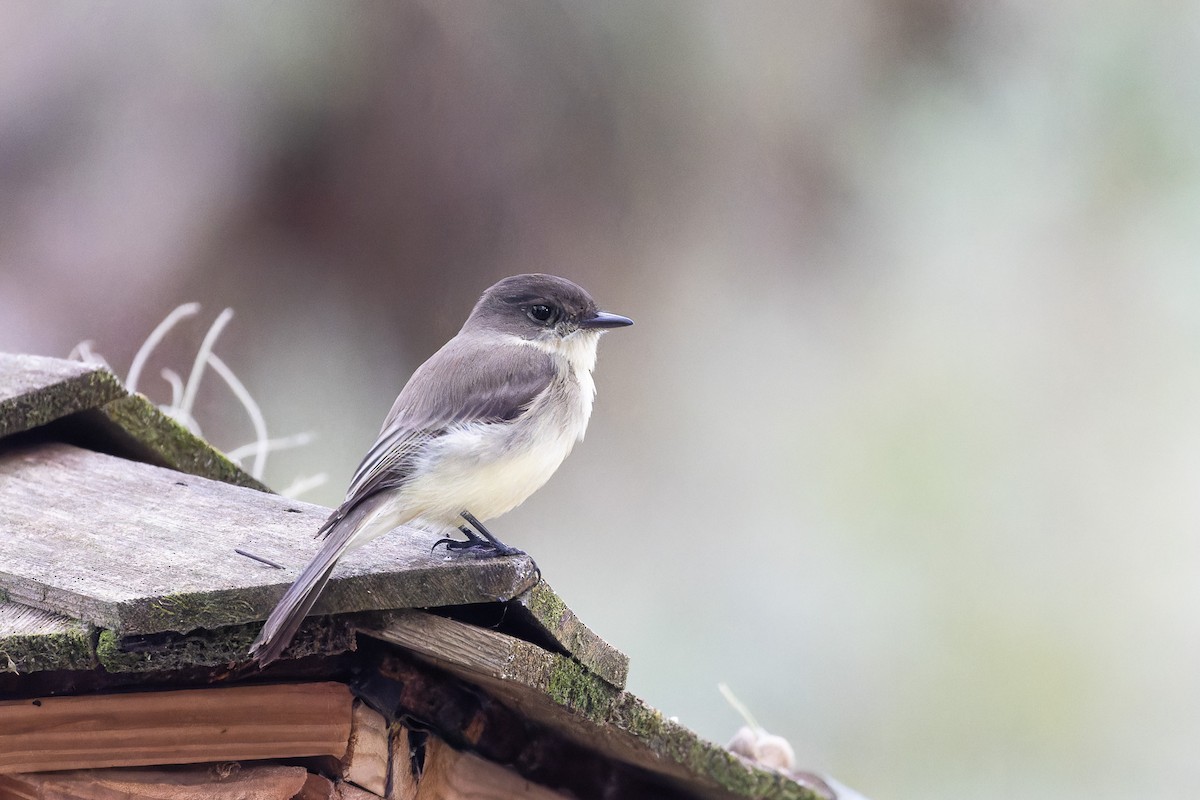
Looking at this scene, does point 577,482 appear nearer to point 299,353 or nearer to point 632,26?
point 299,353

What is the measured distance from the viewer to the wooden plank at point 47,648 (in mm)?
2086

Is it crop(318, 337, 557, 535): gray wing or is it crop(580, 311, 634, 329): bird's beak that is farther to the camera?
crop(580, 311, 634, 329): bird's beak

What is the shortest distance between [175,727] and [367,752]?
1.22ft

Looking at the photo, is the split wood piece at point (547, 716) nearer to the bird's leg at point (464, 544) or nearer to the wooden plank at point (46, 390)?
the bird's leg at point (464, 544)

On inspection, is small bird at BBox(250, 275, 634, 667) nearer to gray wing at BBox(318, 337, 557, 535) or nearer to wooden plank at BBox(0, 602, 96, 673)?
gray wing at BBox(318, 337, 557, 535)

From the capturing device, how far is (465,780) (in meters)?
2.79

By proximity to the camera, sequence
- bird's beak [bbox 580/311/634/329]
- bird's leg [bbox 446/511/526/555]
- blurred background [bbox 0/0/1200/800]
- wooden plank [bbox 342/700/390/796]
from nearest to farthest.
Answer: wooden plank [bbox 342/700/390/796]
bird's leg [bbox 446/511/526/555]
bird's beak [bbox 580/311/634/329]
blurred background [bbox 0/0/1200/800]

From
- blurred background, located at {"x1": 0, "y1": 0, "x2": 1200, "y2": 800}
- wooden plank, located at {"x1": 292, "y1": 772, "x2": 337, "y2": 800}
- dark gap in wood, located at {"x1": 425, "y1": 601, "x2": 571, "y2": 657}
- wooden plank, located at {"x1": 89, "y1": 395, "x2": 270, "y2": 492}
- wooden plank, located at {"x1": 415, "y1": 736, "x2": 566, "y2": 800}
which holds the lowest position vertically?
wooden plank, located at {"x1": 292, "y1": 772, "x2": 337, "y2": 800}

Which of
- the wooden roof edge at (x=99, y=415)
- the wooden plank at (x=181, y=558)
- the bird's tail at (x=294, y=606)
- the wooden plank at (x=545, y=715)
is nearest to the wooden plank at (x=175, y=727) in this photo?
the wooden plank at (x=545, y=715)

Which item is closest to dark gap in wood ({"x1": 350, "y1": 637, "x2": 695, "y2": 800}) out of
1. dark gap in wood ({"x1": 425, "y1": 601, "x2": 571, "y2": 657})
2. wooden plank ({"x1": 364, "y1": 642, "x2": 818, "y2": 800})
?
wooden plank ({"x1": 364, "y1": 642, "x2": 818, "y2": 800})

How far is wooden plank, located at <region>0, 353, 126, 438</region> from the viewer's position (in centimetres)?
309

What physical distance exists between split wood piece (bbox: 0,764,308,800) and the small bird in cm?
52

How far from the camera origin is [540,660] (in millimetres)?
2258

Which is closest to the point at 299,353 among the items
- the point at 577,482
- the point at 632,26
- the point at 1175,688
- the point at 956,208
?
the point at 577,482
